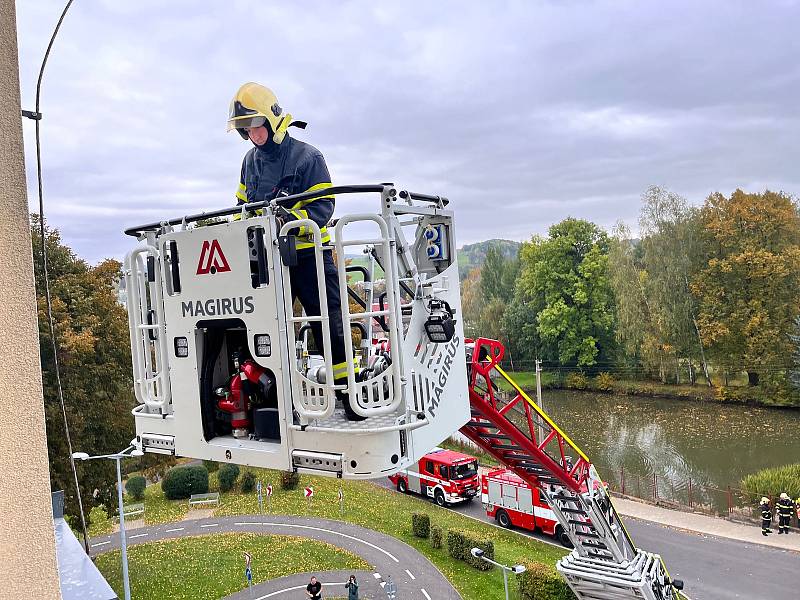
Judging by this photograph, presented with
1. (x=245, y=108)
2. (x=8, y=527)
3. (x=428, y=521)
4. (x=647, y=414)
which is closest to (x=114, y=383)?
(x=428, y=521)

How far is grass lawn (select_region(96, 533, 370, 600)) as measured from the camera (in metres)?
15.2

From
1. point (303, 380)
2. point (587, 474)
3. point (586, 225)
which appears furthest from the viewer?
point (586, 225)

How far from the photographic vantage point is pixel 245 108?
14.9 ft

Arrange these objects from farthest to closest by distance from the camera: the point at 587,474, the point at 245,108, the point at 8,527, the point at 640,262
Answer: the point at 640,262, the point at 587,474, the point at 245,108, the point at 8,527

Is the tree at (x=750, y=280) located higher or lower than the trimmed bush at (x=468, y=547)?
higher

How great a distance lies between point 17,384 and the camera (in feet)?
8.95

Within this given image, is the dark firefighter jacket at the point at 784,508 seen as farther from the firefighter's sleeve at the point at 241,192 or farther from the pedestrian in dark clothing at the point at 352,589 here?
the firefighter's sleeve at the point at 241,192

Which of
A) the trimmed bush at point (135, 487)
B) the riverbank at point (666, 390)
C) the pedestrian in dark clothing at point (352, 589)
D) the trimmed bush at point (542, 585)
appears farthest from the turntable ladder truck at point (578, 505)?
the riverbank at point (666, 390)

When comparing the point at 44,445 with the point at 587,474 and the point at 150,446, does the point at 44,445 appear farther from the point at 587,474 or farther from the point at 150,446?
the point at 587,474

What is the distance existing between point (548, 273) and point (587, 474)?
34.2 meters

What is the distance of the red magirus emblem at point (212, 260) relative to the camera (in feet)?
13.4

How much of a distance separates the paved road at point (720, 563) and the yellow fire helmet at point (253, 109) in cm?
1338

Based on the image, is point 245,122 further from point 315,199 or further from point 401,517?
point 401,517

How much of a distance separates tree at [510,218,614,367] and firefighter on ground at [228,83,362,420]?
3813cm
